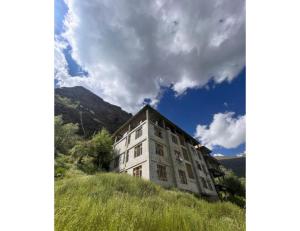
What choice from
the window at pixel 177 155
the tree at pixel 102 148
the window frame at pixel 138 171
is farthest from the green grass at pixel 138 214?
the tree at pixel 102 148

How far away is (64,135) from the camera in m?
3.36

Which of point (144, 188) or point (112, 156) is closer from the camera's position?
point (144, 188)

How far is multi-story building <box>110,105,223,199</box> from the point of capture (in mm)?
2596

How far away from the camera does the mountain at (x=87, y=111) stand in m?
2.54

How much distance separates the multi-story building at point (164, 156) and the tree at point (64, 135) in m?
0.85

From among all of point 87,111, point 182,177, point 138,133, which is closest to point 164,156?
point 182,177

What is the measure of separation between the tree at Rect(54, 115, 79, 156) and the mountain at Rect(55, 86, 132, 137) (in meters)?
0.10

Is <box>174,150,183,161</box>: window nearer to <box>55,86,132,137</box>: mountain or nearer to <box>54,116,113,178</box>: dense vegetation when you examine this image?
<box>55,86,132,137</box>: mountain

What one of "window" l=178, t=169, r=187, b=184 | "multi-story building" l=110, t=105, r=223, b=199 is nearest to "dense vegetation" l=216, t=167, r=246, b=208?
"multi-story building" l=110, t=105, r=223, b=199

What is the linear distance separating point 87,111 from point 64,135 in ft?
2.67
